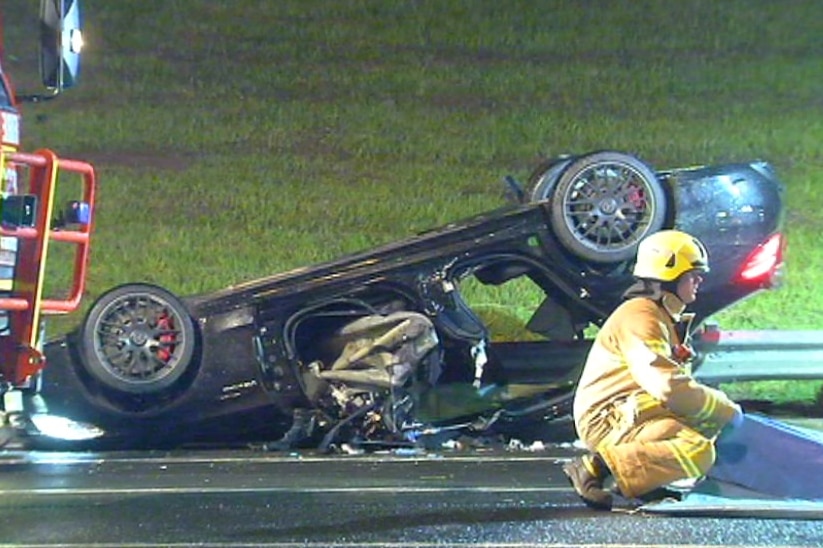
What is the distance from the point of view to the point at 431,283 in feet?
24.3

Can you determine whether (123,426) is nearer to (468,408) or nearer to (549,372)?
(468,408)

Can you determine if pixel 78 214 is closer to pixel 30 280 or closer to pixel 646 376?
pixel 30 280

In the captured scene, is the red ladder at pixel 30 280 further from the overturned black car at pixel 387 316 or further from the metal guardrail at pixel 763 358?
the metal guardrail at pixel 763 358

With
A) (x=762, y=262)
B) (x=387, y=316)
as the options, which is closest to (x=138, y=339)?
(x=387, y=316)

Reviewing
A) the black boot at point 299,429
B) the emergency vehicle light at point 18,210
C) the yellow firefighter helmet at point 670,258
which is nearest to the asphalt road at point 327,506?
the black boot at point 299,429

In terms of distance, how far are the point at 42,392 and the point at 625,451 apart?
3814 millimetres

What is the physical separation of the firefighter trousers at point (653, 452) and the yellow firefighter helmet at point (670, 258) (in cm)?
62

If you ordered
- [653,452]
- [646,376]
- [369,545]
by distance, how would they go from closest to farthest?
[369,545] → [646,376] → [653,452]

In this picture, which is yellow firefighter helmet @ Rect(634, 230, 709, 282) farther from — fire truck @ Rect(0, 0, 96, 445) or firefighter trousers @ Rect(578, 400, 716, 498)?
fire truck @ Rect(0, 0, 96, 445)

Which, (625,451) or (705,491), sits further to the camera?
(705,491)

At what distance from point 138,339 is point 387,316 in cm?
150

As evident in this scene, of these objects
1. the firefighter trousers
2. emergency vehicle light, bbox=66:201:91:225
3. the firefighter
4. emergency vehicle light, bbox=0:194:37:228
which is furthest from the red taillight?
emergency vehicle light, bbox=0:194:37:228

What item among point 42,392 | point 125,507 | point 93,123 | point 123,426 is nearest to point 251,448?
point 123,426

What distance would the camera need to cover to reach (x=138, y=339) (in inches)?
289
